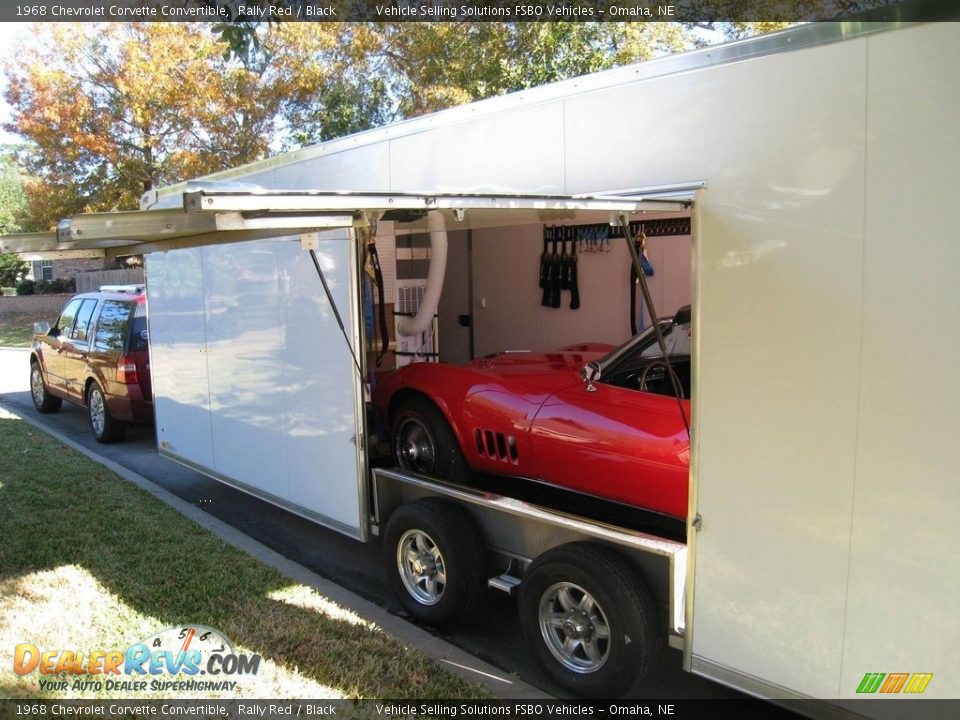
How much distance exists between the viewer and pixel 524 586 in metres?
4.08

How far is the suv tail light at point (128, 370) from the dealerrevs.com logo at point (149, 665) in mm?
5377

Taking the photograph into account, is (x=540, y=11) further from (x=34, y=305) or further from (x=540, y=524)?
(x=34, y=305)

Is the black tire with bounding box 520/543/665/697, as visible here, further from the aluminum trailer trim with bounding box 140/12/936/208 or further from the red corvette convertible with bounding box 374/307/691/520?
the aluminum trailer trim with bounding box 140/12/936/208

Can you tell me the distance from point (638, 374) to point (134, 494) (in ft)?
15.4

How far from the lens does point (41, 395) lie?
12016mm

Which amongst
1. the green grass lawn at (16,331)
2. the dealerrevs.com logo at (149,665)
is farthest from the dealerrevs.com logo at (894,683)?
the green grass lawn at (16,331)

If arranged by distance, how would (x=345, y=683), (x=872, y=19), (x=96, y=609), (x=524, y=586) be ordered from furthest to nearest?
(x=96, y=609), (x=524, y=586), (x=345, y=683), (x=872, y=19)

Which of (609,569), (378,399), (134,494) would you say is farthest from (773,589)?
(134,494)

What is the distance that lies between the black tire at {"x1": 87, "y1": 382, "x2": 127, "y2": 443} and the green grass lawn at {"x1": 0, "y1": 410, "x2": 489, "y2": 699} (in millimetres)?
2900

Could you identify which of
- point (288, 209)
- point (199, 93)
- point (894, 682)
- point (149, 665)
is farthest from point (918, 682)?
point (199, 93)

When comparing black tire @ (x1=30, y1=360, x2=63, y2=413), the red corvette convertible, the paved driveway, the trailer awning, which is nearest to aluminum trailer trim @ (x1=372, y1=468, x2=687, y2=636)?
the red corvette convertible

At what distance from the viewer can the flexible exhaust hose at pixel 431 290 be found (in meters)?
6.55

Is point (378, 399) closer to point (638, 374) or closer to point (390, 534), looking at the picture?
point (390, 534)

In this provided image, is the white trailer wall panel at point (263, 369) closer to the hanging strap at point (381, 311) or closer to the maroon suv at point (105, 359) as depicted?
the hanging strap at point (381, 311)
